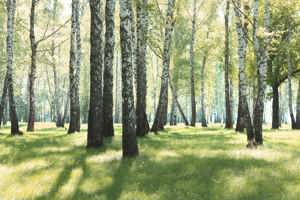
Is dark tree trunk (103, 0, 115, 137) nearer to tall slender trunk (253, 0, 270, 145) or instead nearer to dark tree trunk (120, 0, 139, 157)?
dark tree trunk (120, 0, 139, 157)

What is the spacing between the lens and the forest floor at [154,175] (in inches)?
382

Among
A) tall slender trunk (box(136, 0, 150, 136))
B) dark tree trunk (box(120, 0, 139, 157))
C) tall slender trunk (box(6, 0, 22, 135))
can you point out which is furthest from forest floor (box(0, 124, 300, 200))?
tall slender trunk (box(6, 0, 22, 135))

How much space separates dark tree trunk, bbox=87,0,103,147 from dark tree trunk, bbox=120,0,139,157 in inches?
107

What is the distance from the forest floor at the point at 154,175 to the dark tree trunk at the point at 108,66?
12.2ft

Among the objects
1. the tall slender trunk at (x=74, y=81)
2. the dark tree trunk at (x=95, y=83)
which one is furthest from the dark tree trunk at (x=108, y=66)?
the tall slender trunk at (x=74, y=81)

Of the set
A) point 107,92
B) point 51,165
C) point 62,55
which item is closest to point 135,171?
point 51,165

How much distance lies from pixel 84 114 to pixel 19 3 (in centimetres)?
3948

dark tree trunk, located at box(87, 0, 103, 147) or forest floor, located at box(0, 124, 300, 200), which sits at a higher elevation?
Result: dark tree trunk, located at box(87, 0, 103, 147)

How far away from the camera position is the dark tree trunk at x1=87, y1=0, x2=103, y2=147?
52.8 feet

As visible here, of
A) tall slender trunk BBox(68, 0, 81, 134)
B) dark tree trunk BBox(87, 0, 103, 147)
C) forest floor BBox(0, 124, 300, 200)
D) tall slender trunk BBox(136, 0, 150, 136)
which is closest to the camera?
forest floor BBox(0, 124, 300, 200)

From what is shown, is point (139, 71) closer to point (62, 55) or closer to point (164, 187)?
point (164, 187)

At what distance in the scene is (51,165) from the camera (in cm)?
1294

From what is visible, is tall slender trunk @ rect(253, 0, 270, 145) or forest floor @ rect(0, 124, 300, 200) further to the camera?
tall slender trunk @ rect(253, 0, 270, 145)

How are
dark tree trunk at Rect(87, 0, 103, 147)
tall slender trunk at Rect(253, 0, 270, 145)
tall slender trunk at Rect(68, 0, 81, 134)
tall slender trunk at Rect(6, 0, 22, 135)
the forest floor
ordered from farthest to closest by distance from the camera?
tall slender trunk at Rect(68, 0, 81, 134) → tall slender trunk at Rect(6, 0, 22, 135) → tall slender trunk at Rect(253, 0, 270, 145) → dark tree trunk at Rect(87, 0, 103, 147) → the forest floor
